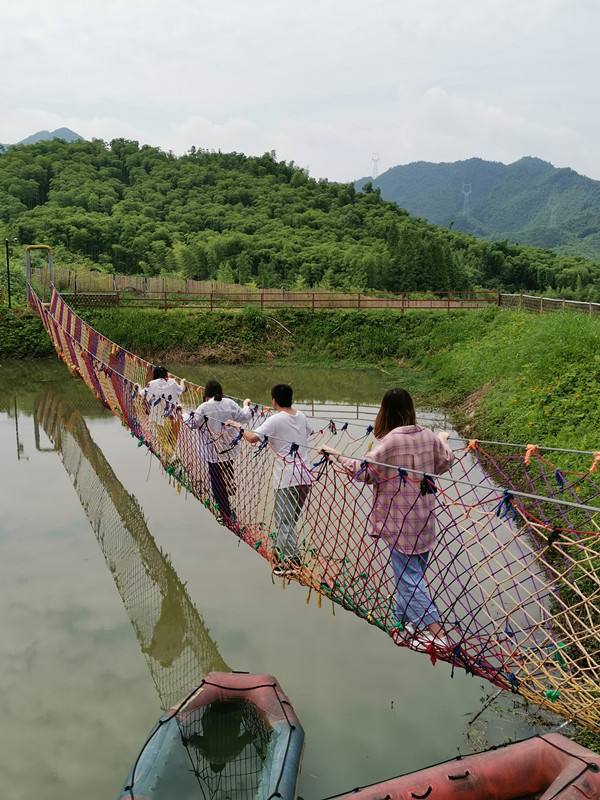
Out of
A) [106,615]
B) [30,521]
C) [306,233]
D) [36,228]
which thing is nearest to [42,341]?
[30,521]

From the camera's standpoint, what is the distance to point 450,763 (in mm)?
2600

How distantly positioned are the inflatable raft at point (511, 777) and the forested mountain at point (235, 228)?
24.2 m

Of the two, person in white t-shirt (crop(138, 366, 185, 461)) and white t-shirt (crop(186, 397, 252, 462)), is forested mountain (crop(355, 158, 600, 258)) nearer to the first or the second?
person in white t-shirt (crop(138, 366, 185, 461))

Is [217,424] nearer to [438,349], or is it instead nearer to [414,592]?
[414,592]

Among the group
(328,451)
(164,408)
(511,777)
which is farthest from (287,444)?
(164,408)

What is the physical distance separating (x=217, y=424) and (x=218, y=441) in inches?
6.1

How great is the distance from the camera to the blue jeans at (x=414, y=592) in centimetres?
278

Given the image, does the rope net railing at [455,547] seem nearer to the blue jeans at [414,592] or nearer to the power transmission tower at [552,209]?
the blue jeans at [414,592]

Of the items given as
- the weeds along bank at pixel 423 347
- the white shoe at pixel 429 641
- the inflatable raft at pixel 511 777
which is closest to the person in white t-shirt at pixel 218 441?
the white shoe at pixel 429 641

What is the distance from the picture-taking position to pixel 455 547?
5438 millimetres

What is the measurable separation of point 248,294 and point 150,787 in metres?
17.2

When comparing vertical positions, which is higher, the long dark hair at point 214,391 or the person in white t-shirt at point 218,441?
the long dark hair at point 214,391

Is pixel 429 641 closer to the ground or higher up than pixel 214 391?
closer to the ground

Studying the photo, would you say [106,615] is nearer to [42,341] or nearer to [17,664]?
[17,664]
